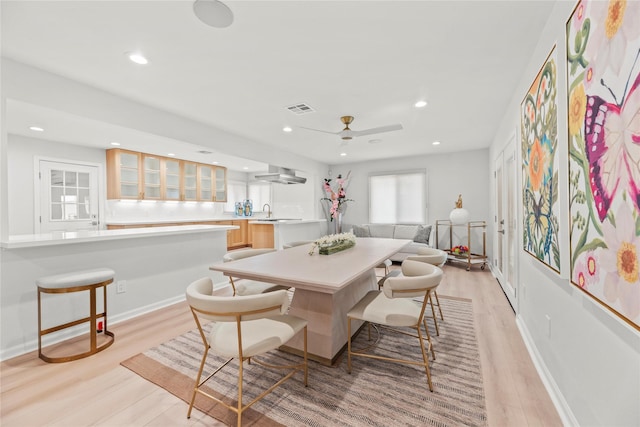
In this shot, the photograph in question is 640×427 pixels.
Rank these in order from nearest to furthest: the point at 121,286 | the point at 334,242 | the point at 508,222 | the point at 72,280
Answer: the point at 72,280 → the point at 334,242 → the point at 121,286 → the point at 508,222

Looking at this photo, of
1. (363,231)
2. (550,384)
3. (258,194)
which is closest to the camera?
(550,384)

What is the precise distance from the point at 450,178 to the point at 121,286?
628cm

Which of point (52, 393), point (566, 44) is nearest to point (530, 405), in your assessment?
point (566, 44)

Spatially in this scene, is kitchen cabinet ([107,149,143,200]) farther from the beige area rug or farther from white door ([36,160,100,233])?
the beige area rug

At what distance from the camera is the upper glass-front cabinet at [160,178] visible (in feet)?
16.3

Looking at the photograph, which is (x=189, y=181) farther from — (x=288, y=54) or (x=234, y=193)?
(x=288, y=54)

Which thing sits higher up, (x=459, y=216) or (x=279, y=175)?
(x=279, y=175)

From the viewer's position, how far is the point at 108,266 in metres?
2.81

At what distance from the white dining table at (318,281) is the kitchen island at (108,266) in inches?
62.7

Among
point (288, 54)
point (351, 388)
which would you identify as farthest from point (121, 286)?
point (288, 54)

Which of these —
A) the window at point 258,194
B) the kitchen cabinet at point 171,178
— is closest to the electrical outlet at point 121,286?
the kitchen cabinet at point 171,178

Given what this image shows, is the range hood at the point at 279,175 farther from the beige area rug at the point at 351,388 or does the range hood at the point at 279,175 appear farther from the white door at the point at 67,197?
the beige area rug at the point at 351,388

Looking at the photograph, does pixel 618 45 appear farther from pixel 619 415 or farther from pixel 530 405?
pixel 530 405

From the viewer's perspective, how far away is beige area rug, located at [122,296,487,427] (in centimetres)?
154
